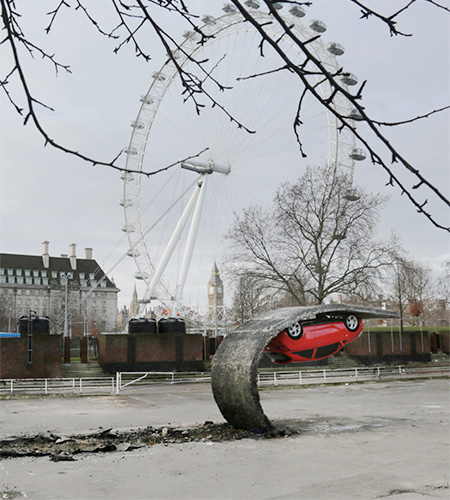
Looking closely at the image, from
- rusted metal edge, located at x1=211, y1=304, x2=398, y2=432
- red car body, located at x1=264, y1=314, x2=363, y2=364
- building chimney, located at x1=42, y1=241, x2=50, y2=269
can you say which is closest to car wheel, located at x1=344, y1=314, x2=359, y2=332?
red car body, located at x1=264, y1=314, x2=363, y2=364

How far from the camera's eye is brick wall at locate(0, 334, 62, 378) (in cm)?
2862

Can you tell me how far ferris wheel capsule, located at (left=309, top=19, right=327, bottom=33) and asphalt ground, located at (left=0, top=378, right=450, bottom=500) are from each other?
19.8 m

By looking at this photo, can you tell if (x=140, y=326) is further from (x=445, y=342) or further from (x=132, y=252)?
(x=445, y=342)

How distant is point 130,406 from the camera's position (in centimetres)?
1912

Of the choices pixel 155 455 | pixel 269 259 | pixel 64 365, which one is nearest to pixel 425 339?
pixel 269 259

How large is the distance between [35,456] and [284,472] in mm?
4341

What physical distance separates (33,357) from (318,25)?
882 inches

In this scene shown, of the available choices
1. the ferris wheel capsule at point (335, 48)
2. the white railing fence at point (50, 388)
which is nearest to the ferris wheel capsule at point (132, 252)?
the white railing fence at point (50, 388)

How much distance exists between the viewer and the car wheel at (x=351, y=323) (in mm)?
14125

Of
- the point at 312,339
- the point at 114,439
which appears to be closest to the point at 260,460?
the point at 114,439

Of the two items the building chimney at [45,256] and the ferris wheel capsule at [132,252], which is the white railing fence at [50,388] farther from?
the building chimney at [45,256]

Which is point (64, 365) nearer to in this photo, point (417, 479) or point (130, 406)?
point (130, 406)

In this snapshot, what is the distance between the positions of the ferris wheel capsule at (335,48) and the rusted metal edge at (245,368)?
76.5 ft

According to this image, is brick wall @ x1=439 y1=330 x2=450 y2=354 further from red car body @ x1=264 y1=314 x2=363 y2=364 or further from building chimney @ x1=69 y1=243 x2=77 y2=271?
building chimney @ x1=69 y1=243 x2=77 y2=271
